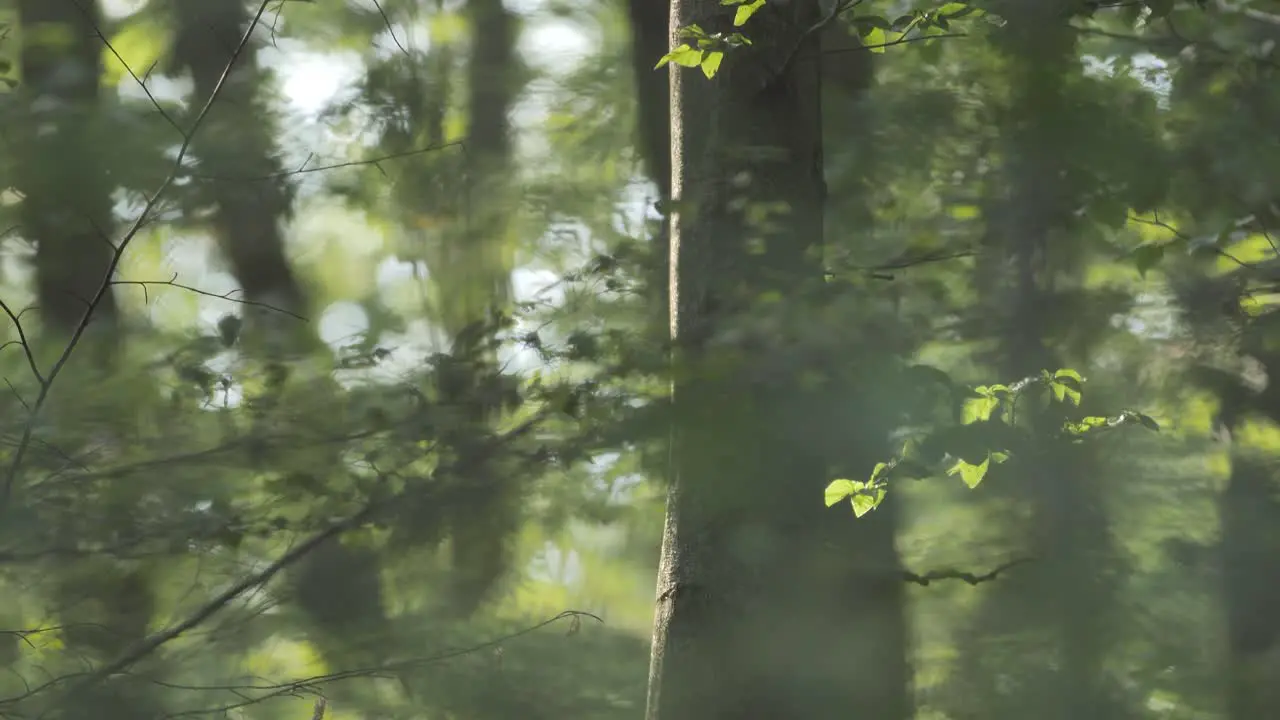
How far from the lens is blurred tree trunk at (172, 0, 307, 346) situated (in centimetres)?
354

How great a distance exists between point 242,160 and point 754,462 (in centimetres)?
236

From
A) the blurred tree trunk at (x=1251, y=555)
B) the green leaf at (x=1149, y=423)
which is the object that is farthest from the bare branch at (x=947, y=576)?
the blurred tree trunk at (x=1251, y=555)

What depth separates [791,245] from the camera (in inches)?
97.2

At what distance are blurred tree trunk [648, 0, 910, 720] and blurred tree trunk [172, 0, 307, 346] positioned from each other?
143 cm

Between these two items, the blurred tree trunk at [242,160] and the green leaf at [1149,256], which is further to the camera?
the blurred tree trunk at [242,160]

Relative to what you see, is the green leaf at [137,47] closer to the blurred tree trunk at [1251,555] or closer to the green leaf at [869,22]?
the green leaf at [869,22]

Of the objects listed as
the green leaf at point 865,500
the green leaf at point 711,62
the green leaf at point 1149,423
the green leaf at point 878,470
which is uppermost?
the green leaf at point 711,62

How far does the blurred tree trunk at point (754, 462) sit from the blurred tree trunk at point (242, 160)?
4.68ft

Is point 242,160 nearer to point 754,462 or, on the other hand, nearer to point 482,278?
point 482,278

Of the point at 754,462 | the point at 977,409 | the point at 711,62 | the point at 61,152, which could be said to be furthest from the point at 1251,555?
the point at 61,152

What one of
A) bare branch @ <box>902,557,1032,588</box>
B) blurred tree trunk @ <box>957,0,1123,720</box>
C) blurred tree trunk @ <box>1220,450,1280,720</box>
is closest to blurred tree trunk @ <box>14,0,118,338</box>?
bare branch @ <box>902,557,1032,588</box>

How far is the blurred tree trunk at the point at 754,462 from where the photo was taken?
7.57 feet

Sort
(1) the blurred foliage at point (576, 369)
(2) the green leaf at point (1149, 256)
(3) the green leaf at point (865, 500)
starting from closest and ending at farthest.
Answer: (3) the green leaf at point (865, 500) → (2) the green leaf at point (1149, 256) → (1) the blurred foliage at point (576, 369)

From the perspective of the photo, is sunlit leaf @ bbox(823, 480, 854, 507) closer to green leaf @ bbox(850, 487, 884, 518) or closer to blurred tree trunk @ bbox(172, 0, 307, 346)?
green leaf @ bbox(850, 487, 884, 518)
